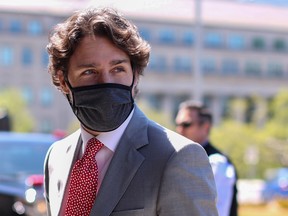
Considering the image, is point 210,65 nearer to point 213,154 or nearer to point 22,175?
point 22,175

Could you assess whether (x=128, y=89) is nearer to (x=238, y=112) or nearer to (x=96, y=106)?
(x=96, y=106)

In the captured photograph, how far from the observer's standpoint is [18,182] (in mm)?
8234

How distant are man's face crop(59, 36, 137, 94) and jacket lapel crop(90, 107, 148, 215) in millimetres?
159

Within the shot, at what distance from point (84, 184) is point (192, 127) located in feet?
10.5

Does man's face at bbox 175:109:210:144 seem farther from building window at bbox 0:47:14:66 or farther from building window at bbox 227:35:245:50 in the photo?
building window at bbox 227:35:245:50

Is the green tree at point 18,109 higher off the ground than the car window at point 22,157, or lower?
lower

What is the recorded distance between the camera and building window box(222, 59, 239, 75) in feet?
312

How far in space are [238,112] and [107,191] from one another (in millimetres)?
81171

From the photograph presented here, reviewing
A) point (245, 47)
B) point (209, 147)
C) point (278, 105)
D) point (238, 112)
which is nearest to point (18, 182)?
point (209, 147)

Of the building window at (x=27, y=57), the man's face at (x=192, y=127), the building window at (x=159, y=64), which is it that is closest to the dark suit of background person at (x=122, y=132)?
the man's face at (x=192, y=127)

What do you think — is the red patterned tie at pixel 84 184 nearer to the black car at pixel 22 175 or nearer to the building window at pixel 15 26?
the black car at pixel 22 175

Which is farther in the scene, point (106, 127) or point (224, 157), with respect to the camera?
point (224, 157)

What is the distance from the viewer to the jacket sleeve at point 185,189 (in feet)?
8.16

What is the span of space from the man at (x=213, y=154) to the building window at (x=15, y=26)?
8064 cm
